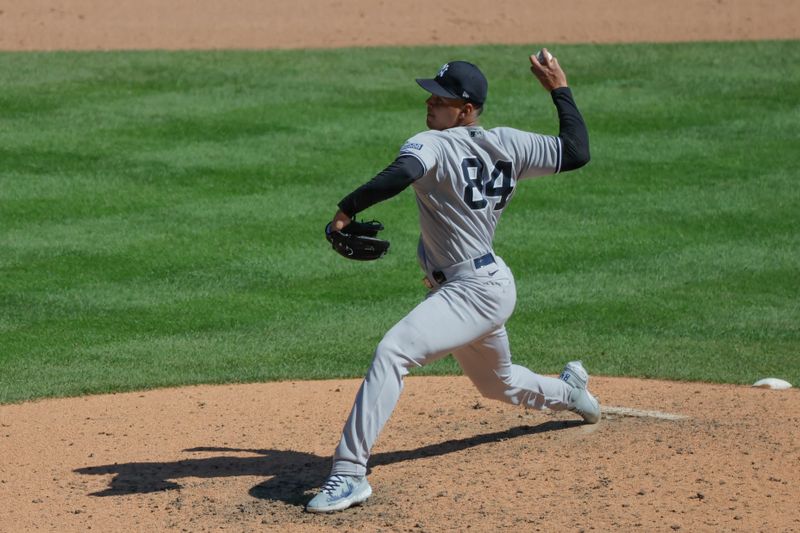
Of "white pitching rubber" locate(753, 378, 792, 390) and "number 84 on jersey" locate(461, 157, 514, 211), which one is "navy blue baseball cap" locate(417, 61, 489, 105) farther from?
"white pitching rubber" locate(753, 378, 792, 390)

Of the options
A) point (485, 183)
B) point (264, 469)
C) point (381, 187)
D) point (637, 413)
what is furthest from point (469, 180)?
point (637, 413)

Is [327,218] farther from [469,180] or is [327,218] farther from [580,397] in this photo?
[469,180]

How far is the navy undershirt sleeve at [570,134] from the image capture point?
17.7 ft

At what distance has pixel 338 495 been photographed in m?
5.11

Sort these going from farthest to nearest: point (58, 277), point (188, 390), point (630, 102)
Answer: point (630, 102), point (58, 277), point (188, 390)

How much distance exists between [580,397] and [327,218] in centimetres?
480

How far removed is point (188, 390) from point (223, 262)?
98.7 inches

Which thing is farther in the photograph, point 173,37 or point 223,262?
point 173,37

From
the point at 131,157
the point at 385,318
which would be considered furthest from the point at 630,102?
the point at 385,318

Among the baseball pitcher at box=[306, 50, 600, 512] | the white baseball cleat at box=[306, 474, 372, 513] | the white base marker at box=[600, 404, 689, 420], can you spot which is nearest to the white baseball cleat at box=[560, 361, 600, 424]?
the white base marker at box=[600, 404, 689, 420]

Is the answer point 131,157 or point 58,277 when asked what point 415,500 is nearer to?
point 58,277

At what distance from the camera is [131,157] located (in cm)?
1191

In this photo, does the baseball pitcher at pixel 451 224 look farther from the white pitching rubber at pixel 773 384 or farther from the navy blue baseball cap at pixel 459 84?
the white pitching rubber at pixel 773 384

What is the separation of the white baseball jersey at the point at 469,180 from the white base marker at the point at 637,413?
1.49 metres
